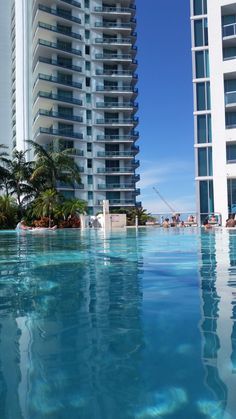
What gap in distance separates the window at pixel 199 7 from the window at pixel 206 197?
1176cm

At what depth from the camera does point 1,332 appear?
12.2 ft

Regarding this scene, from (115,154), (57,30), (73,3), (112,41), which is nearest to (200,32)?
(115,154)

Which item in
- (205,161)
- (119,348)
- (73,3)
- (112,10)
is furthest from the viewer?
(112,10)

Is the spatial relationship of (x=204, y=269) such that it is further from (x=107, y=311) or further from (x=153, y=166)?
(x=153, y=166)

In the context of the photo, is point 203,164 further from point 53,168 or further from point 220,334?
point 220,334

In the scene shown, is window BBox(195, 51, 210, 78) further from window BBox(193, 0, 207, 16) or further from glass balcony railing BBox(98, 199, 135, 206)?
glass balcony railing BBox(98, 199, 135, 206)

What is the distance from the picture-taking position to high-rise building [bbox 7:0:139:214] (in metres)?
49.9

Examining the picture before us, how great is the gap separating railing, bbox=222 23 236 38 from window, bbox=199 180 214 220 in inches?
352

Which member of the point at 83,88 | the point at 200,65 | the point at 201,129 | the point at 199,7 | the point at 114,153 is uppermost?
the point at 83,88

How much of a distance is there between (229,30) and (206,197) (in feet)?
33.5

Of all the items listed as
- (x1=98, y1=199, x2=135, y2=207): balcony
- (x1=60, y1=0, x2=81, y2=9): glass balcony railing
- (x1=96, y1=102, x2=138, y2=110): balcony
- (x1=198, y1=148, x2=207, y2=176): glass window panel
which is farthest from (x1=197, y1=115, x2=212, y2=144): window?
(x1=60, y1=0, x2=81, y2=9): glass balcony railing

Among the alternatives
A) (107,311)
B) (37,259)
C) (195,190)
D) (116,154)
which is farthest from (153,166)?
(107,311)

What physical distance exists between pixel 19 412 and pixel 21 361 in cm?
76

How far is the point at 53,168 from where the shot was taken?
35.0 m
